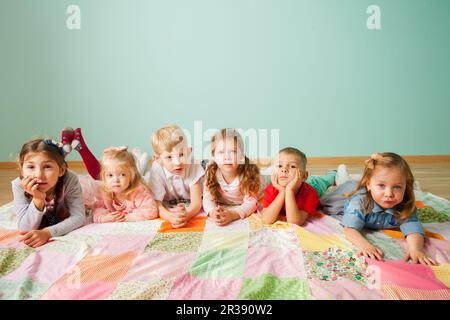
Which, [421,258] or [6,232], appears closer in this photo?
[421,258]

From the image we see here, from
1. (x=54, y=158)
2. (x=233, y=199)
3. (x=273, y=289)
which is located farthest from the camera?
(x=233, y=199)

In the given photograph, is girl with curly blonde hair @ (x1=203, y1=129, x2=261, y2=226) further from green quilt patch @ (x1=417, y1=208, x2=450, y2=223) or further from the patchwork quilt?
green quilt patch @ (x1=417, y1=208, x2=450, y2=223)

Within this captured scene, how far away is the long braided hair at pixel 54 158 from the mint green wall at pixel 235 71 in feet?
4.68

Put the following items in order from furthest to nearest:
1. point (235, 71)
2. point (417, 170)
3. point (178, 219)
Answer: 1. point (235, 71)
2. point (417, 170)
3. point (178, 219)

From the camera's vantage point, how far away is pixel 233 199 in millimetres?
1689

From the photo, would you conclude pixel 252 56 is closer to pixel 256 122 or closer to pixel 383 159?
pixel 256 122

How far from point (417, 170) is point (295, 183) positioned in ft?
5.31

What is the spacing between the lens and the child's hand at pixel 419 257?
1.14 meters

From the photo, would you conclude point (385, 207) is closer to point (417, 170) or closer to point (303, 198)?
point (303, 198)

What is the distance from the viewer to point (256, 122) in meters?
2.81

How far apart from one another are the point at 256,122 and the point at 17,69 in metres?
1.85

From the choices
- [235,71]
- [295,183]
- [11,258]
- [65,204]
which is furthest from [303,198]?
[235,71]

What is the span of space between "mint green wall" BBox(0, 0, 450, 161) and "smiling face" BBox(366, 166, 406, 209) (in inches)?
62.2
